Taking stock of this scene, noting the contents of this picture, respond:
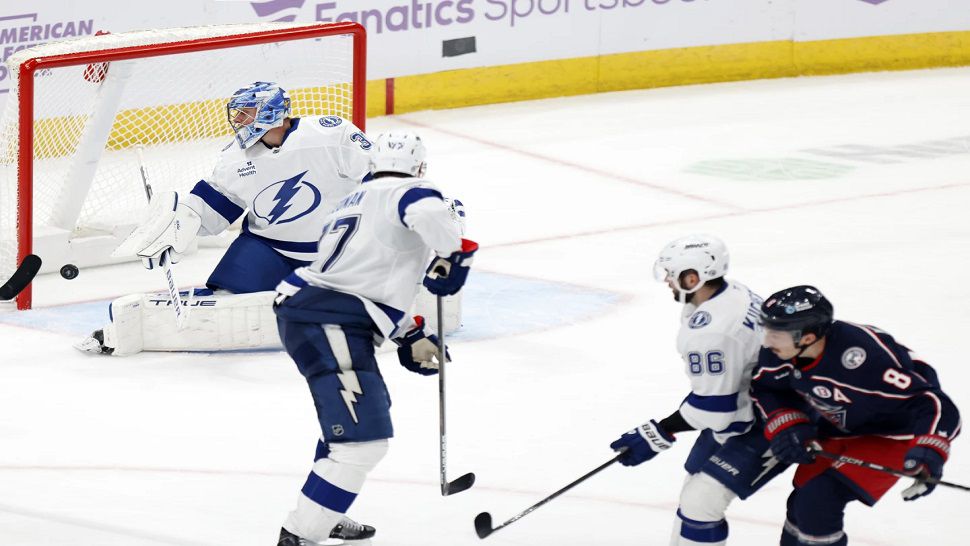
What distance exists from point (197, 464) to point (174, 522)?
490mm

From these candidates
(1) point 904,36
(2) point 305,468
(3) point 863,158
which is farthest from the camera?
(1) point 904,36

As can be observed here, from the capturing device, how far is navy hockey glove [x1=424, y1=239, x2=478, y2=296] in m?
3.94

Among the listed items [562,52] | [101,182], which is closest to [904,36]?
[562,52]

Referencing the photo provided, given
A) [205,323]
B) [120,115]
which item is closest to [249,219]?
[205,323]

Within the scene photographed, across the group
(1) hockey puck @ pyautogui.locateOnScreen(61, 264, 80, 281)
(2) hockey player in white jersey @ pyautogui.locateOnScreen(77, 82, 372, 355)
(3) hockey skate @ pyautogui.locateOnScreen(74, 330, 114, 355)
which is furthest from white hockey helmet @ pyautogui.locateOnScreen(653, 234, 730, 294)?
(1) hockey puck @ pyautogui.locateOnScreen(61, 264, 80, 281)

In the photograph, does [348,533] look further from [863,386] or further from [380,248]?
[863,386]

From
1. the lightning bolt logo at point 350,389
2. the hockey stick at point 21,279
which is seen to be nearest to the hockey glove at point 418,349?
the lightning bolt logo at point 350,389

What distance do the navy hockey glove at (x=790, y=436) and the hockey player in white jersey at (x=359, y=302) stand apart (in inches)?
32.9

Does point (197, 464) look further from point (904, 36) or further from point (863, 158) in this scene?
point (904, 36)

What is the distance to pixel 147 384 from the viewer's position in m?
5.61

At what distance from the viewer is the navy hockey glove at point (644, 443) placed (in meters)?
3.75

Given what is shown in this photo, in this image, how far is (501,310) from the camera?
658cm

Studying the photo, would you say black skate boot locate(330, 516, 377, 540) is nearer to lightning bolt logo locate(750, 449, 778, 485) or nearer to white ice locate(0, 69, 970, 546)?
white ice locate(0, 69, 970, 546)

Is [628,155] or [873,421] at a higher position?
[873,421]
